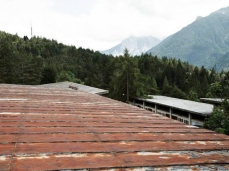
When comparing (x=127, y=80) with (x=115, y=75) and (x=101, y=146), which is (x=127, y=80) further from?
(x=101, y=146)

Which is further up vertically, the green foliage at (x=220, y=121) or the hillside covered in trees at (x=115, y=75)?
the hillside covered in trees at (x=115, y=75)

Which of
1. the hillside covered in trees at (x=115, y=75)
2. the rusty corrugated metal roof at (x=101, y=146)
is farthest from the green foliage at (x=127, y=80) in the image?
the rusty corrugated metal roof at (x=101, y=146)

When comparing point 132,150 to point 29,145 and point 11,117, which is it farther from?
point 11,117

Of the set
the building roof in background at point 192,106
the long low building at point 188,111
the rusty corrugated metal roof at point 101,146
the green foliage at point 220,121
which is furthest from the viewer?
the long low building at point 188,111

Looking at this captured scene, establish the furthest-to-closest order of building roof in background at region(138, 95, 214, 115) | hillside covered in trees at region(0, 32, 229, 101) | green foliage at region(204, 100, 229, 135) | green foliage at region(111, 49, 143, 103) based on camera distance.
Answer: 1. hillside covered in trees at region(0, 32, 229, 101)
2. green foliage at region(111, 49, 143, 103)
3. building roof in background at region(138, 95, 214, 115)
4. green foliage at region(204, 100, 229, 135)

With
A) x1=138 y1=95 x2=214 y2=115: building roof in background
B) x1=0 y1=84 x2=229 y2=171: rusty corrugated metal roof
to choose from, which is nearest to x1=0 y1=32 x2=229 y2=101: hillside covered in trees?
x1=138 y1=95 x2=214 y2=115: building roof in background

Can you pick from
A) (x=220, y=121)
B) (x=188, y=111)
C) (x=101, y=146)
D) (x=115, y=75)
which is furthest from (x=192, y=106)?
(x=101, y=146)

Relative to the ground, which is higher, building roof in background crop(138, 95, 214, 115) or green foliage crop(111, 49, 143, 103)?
green foliage crop(111, 49, 143, 103)

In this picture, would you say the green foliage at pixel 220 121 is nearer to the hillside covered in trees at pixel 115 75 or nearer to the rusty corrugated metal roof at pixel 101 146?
the hillside covered in trees at pixel 115 75

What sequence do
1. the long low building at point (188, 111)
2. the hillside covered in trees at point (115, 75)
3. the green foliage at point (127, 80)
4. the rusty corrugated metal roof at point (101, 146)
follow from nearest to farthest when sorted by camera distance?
the rusty corrugated metal roof at point (101, 146) → the long low building at point (188, 111) → the green foliage at point (127, 80) → the hillside covered in trees at point (115, 75)

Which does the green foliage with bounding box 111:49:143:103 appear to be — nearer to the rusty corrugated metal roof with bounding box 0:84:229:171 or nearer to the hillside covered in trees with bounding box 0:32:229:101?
the hillside covered in trees with bounding box 0:32:229:101

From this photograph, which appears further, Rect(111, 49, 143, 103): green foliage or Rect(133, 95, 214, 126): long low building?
Rect(111, 49, 143, 103): green foliage

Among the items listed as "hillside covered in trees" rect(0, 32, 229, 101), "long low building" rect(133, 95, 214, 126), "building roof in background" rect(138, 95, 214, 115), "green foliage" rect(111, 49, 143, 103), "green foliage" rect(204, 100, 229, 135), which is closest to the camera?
"green foliage" rect(204, 100, 229, 135)

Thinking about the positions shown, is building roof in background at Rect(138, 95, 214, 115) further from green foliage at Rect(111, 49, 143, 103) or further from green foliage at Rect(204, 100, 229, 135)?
green foliage at Rect(111, 49, 143, 103)
